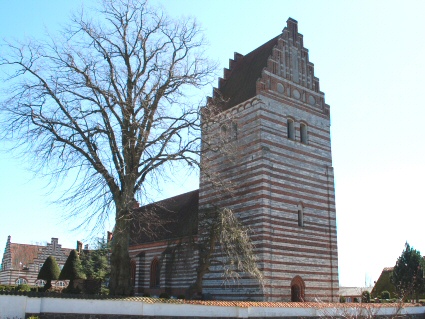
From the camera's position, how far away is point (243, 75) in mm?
31719

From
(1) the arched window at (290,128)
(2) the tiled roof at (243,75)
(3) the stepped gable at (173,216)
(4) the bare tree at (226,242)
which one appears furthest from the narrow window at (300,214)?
(3) the stepped gable at (173,216)

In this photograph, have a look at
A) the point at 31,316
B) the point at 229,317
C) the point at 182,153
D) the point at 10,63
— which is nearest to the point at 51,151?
the point at 10,63

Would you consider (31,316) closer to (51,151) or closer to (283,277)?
(51,151)

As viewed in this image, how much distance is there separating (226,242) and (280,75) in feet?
37.6

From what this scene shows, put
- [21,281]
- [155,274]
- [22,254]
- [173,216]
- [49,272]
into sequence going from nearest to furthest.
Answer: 1. [155,274]
2. [173,216]
3. [49,272]
4. [21,281]
5. [22,254]

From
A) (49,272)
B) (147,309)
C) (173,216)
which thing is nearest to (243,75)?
(173,216)

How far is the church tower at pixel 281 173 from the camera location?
87.0ft

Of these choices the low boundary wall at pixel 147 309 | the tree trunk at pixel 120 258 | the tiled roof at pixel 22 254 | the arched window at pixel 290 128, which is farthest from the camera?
the tiled roof at pixel 22 254

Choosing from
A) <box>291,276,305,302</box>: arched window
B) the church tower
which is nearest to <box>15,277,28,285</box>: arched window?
the church tower

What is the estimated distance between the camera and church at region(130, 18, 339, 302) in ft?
86.3

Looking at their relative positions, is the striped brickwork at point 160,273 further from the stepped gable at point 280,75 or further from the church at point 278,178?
the stepped gable at point 280,75

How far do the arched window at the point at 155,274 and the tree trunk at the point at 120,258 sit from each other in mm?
15951

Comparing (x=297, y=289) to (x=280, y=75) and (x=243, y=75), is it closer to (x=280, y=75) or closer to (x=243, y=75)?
(x=280, y=75)

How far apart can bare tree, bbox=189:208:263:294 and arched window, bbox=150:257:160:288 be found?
12.8 m
